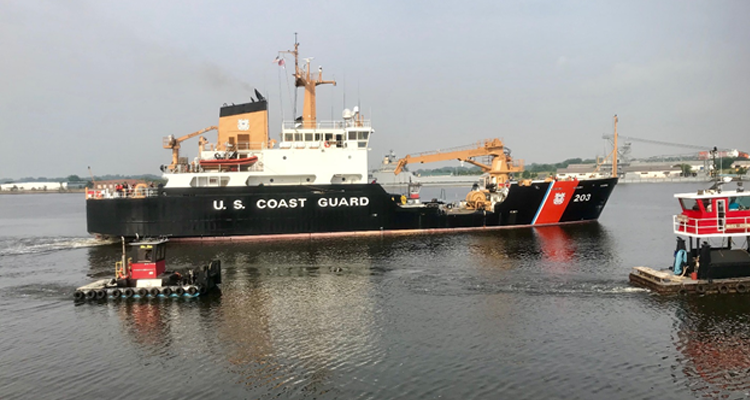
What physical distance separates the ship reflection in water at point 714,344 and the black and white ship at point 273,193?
61.9ft

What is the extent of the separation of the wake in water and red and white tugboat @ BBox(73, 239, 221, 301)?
14.6 meters

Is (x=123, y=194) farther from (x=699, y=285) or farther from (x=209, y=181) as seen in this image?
(x=699, y=285)

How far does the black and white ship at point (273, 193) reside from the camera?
103ft

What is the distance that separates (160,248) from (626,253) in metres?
21.1

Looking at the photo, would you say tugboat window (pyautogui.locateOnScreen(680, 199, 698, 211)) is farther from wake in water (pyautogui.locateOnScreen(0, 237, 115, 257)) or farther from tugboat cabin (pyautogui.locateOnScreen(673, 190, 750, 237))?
wake in water (pyautogui.locateOnScreen(0, 237, 115, 257))

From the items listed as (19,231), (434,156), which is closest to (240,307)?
(434,156)

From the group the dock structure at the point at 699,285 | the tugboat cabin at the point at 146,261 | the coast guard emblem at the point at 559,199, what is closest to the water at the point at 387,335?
the dock structure at the point at 699,285

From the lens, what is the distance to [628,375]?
37.3ft

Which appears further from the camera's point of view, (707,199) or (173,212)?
(173,212)

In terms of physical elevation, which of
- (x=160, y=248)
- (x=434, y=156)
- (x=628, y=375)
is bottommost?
(x=628, y=375)

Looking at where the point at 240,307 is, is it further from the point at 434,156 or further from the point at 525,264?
the point at 434,156

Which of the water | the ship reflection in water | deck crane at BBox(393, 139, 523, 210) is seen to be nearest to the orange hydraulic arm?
deck crane at BBox(393, 139, 523, 210)

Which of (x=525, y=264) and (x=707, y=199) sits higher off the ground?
(x=707, y=199)

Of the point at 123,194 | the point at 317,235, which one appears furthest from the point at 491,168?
the point at 123,194
